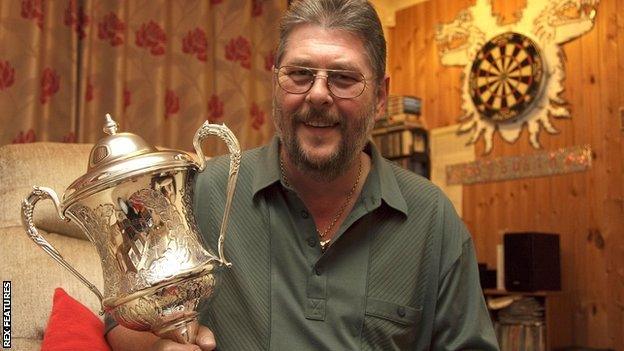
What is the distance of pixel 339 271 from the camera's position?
1.33m

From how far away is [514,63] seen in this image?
4066 millimetres

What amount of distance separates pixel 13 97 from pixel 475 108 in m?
2.64

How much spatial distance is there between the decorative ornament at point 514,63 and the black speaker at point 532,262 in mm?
603

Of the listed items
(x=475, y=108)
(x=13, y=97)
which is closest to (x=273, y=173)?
(x=13, y=97)

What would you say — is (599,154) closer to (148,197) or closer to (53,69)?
(53,69)

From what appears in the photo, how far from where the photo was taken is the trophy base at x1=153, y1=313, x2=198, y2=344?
1.01 meters

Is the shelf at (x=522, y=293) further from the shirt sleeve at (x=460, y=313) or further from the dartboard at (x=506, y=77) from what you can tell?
the shirt sleeve at (x=460, y=313)

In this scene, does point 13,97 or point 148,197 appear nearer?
point 148,197

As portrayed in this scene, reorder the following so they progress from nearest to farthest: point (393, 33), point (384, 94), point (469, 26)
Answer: point (384, 94)
point (469, 26)
point (393, 33)

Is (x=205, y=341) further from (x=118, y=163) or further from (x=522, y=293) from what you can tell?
(x=522, y=293)

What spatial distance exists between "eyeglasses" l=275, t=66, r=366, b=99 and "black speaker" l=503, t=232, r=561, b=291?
2493mm

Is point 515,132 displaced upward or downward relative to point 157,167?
upward

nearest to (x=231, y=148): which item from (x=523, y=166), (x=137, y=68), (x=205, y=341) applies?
(x=205, y=341)

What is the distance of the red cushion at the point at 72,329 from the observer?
1308 mm
